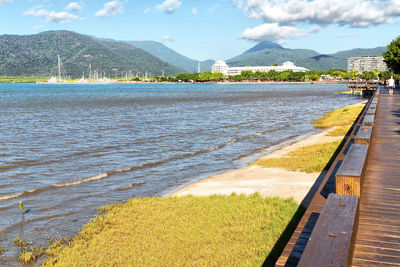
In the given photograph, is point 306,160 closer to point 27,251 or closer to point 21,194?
point 21,194

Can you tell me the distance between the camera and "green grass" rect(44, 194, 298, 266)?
26.0 ft

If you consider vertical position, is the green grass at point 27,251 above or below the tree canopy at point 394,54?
below

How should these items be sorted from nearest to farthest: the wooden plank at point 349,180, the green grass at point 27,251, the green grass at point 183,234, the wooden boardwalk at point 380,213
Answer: the wooden boardwalk at point 380,213 < the wooden plank at point 349,180 < the green grass at point 183,234 < the green grass at point 27,251

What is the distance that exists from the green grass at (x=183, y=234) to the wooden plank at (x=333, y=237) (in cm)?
269

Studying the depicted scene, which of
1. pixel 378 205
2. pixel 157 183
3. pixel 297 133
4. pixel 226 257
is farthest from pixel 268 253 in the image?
pixel 297 133

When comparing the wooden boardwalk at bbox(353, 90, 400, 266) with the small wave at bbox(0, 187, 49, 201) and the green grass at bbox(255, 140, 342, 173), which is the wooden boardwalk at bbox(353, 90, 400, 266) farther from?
the small wave at bbox(0, 187, 49, 201)

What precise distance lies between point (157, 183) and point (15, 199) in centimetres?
533

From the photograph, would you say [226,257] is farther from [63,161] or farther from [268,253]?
[63,161]

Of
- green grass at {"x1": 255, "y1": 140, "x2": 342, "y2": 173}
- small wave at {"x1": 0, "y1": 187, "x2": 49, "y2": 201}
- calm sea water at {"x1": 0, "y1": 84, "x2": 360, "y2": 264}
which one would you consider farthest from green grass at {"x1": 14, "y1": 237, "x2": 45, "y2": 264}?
green grass at {"x1": 255, "y1": 140, "x2": 342, "y2": 173}

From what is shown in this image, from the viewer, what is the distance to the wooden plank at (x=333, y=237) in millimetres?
3998

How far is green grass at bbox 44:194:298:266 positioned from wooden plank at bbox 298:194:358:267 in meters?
2.69

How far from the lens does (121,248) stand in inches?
337

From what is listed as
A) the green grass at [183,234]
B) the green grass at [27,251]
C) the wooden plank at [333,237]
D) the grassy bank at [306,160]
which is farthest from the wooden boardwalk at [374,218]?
the green grass at [27,251]

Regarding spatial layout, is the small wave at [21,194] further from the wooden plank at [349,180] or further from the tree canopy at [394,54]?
the tree canopy at [394,54]
